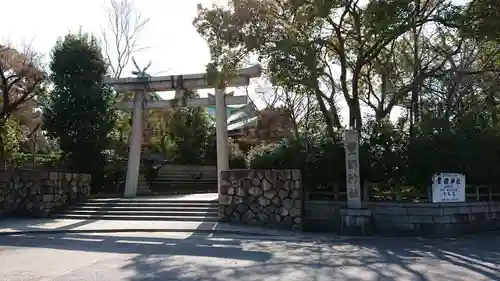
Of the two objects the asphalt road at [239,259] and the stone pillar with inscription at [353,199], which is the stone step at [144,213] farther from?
the stone pillar with inscription at [353,199]

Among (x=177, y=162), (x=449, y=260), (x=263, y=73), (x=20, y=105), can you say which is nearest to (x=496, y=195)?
(x=449, y=260)

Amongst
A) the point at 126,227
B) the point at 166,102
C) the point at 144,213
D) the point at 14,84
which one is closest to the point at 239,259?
the point at 126,227

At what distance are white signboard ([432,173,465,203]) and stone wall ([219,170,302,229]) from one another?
3565 mm

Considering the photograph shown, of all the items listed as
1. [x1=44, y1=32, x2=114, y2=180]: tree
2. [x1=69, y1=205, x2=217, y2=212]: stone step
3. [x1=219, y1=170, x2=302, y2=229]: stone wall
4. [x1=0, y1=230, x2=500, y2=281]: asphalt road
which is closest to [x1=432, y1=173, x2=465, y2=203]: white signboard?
[x1=0, y1=230, x2=500, y2=281]: asphalt road

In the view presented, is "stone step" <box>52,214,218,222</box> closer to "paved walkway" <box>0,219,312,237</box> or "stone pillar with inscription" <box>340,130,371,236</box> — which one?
"paved walkway" <box>0,219,312,237</box>

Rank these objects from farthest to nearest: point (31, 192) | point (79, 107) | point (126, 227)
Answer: point (79, 107), point (31, 192), point (126, 227)

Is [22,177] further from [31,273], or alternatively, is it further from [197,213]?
[31,273]

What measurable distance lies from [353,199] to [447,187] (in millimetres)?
2607

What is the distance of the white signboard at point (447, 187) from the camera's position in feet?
40.1

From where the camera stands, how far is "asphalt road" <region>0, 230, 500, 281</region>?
22.9 ft

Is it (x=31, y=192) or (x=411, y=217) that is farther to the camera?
(x=31, y=192)

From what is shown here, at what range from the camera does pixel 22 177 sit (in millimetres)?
16734

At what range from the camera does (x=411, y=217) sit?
12.1 m

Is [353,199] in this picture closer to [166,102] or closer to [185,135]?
[166,102]
